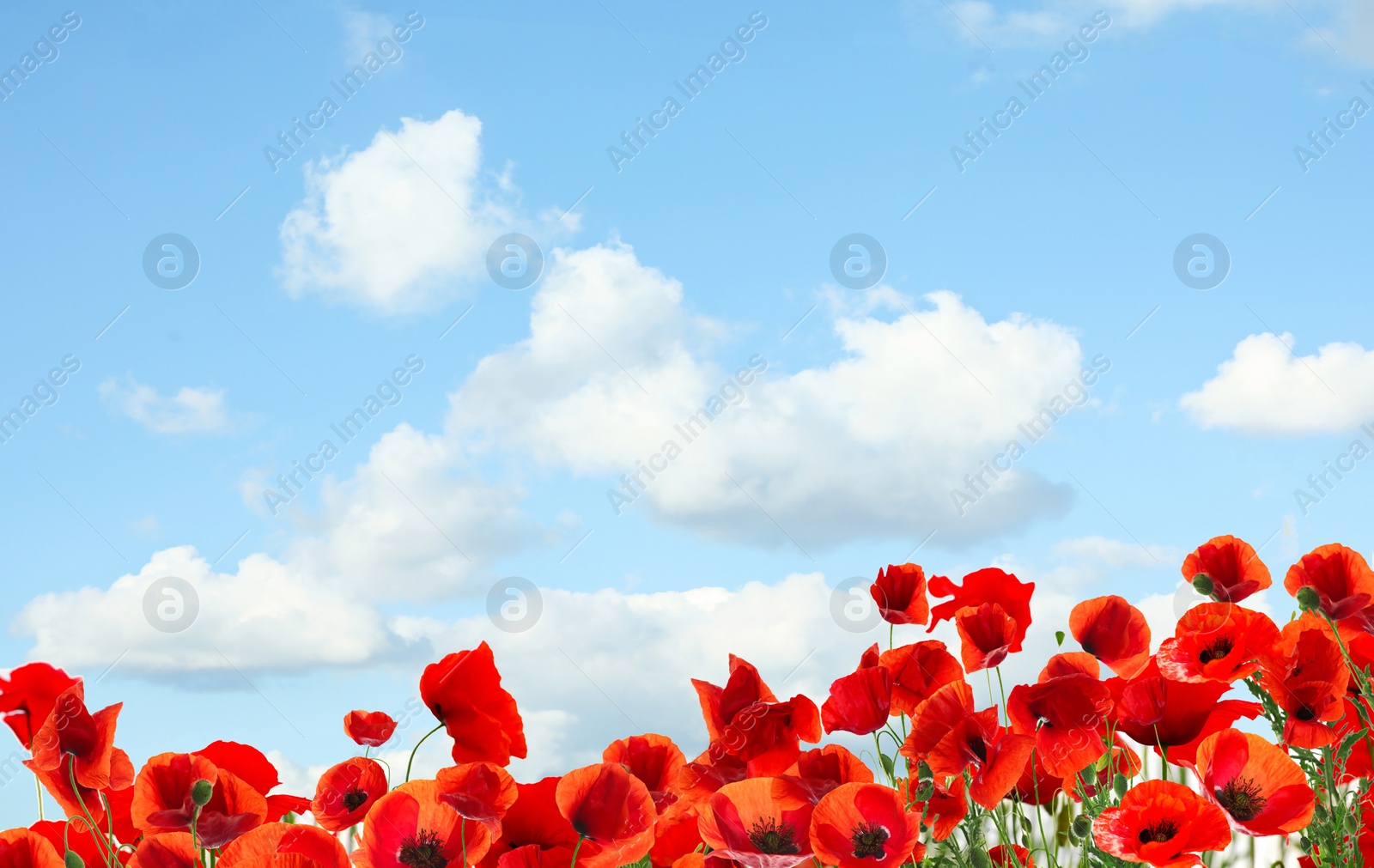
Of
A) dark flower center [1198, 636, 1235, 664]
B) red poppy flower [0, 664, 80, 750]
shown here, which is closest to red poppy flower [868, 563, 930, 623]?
dark flower center [1198, 636, 1235, 664]

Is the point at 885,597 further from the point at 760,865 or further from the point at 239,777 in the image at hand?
the point at 239,777

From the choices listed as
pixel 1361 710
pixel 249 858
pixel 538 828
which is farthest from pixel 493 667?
pixel 1361 710

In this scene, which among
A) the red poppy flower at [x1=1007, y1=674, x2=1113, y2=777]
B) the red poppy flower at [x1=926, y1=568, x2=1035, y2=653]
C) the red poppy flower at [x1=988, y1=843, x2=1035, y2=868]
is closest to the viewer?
the red poppy flower at [x1=1007, y1=674, x2=1113, y2=777]

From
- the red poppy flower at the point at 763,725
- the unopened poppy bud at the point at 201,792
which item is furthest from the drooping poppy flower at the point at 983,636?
the unopened poppy bud at the point at 201,792

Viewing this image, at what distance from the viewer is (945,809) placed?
4.59ft

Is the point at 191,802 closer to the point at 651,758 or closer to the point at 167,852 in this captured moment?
the point at 167,852

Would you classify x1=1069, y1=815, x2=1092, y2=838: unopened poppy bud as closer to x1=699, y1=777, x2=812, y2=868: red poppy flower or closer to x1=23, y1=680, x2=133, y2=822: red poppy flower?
x1=699, y1=777, x2=812, y2=868: red poppy flower

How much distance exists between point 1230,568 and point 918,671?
684mm

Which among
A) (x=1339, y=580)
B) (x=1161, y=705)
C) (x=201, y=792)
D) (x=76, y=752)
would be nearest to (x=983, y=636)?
(x=1161, y=705)

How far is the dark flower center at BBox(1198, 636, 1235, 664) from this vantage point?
4.67 ft

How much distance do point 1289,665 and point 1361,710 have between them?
0.71 feet

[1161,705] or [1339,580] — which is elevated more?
[1339,580]

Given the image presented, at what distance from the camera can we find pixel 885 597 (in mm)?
1746

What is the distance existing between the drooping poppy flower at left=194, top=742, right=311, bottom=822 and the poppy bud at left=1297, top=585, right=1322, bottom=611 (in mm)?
1450
